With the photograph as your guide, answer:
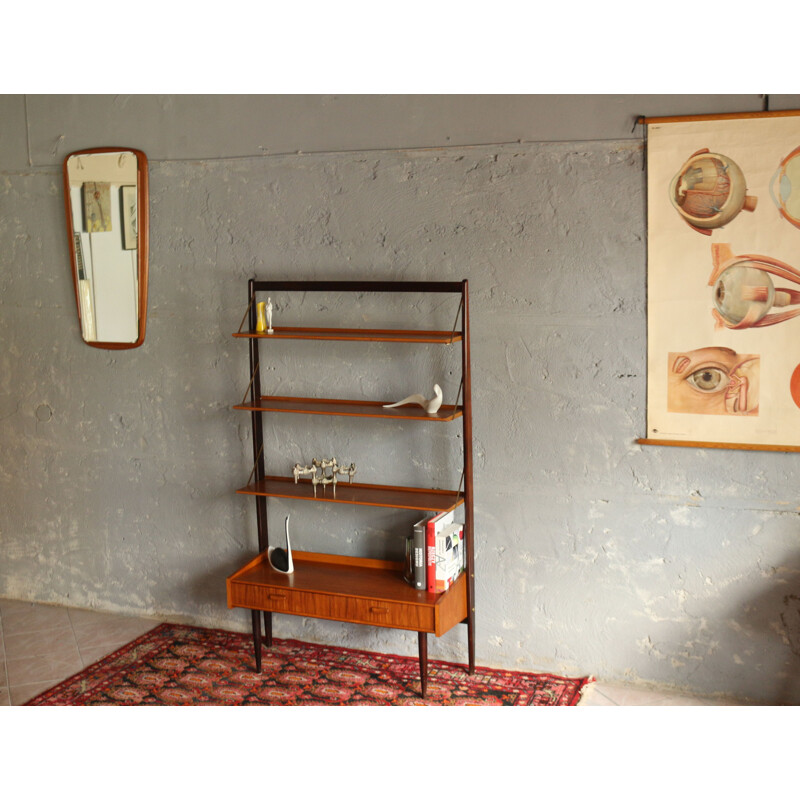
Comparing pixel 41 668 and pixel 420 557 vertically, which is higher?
pixel 420 557

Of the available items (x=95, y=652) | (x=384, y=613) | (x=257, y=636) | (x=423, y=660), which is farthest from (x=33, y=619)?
(x=423, y=660)

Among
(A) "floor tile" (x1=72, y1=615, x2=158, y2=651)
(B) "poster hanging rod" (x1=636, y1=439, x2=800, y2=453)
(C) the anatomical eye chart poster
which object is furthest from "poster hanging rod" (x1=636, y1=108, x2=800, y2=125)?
(A) "floor tile" (x1=72, y1=615, x2=158, y2=651)

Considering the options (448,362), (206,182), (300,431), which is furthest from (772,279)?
(206,182)

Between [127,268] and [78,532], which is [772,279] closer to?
[127,268]

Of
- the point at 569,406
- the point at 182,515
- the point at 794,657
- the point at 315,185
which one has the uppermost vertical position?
the point at 315,185

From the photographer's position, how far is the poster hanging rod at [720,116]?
3.56m

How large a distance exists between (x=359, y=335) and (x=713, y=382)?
1.66m

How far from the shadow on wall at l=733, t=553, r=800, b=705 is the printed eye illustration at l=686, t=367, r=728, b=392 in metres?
0.83

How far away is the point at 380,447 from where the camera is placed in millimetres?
4410

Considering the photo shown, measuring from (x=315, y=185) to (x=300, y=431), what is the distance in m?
1.28

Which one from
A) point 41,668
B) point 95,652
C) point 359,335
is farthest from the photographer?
point 95,652

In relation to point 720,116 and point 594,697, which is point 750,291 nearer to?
point 720,116

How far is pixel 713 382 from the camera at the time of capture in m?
3.79

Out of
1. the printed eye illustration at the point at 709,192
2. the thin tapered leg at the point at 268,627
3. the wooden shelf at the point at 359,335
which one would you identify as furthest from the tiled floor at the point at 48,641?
the printed eye illustration at the point at 709,192
